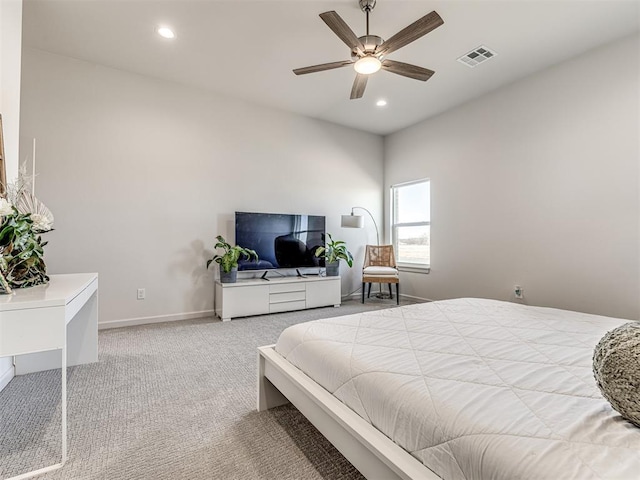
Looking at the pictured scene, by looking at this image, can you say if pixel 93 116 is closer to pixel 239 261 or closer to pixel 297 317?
pixel 239 261

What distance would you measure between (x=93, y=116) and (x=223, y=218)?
5.84 feet

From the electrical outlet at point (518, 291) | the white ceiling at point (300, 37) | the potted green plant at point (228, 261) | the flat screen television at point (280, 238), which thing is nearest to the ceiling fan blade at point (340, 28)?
the white ceiling at point (300, 37)

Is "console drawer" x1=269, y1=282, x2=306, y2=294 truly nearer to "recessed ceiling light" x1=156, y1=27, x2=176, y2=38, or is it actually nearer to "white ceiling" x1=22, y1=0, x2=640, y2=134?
"white ceiling" x1=22, y1=0, x2=640, y2=134

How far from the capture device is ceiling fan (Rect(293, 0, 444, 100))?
6.86ft

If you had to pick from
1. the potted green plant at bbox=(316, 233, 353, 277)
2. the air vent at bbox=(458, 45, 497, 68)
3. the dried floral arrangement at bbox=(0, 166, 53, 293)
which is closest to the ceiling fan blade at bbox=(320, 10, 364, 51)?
the air vent at bbox=(458, 45, 497, 68)

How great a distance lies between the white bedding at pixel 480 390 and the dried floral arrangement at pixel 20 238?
1461 mm

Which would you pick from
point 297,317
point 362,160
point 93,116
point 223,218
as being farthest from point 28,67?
point 362,160

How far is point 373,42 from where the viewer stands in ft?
7.73

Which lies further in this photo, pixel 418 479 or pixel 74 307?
pixel 74 307

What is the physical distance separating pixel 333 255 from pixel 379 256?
3.17ft

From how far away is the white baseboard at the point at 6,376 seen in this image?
6.63 feet

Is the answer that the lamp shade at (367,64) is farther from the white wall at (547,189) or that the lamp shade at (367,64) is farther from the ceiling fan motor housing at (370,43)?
the white wall at (547,189)

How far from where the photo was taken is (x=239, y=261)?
407 centimetres

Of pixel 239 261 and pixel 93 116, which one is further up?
pixel 93 116
